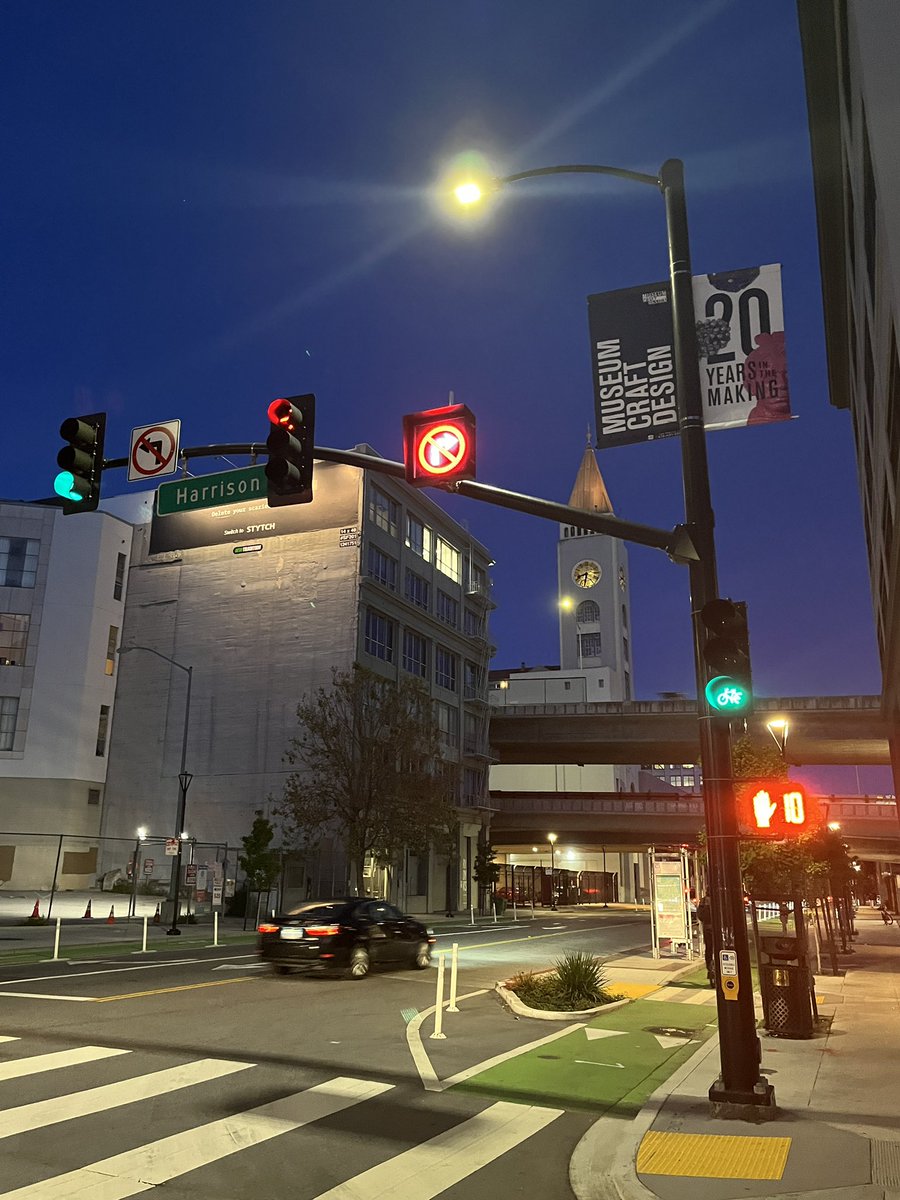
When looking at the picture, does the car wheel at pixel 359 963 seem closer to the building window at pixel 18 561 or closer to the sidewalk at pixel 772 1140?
the sidewalk at pixel 772 1140

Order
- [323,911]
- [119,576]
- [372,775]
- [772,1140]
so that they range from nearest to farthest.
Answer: [772,1140] → [323,911] → [372,775] → [119,576]

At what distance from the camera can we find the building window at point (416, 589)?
58125mm

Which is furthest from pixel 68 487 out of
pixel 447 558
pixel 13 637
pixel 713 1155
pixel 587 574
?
pixel 587 574

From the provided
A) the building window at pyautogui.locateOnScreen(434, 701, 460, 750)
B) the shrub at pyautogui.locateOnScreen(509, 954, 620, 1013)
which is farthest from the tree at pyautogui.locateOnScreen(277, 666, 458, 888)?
the shrub at pyautogui.locateOnScreen(509, 954, 620, 1013)

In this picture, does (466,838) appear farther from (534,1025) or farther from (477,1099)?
(477,1099)

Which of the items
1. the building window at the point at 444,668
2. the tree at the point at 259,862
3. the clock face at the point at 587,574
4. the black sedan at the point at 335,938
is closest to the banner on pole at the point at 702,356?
the black sedan at the point at 335,938

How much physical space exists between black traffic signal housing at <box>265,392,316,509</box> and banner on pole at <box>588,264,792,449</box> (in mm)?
2989

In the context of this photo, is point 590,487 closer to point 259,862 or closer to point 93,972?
point 259,862

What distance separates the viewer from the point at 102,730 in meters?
57.9

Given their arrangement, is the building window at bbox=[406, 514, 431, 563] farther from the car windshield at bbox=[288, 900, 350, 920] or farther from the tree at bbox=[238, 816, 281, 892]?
the car windshield at bbox=[288, 900, 350, 920]

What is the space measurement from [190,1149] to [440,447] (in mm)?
6191

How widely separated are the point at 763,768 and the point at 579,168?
53.8ft

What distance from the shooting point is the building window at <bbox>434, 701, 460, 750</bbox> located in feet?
200

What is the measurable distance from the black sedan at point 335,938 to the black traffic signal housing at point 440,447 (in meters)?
12.2
